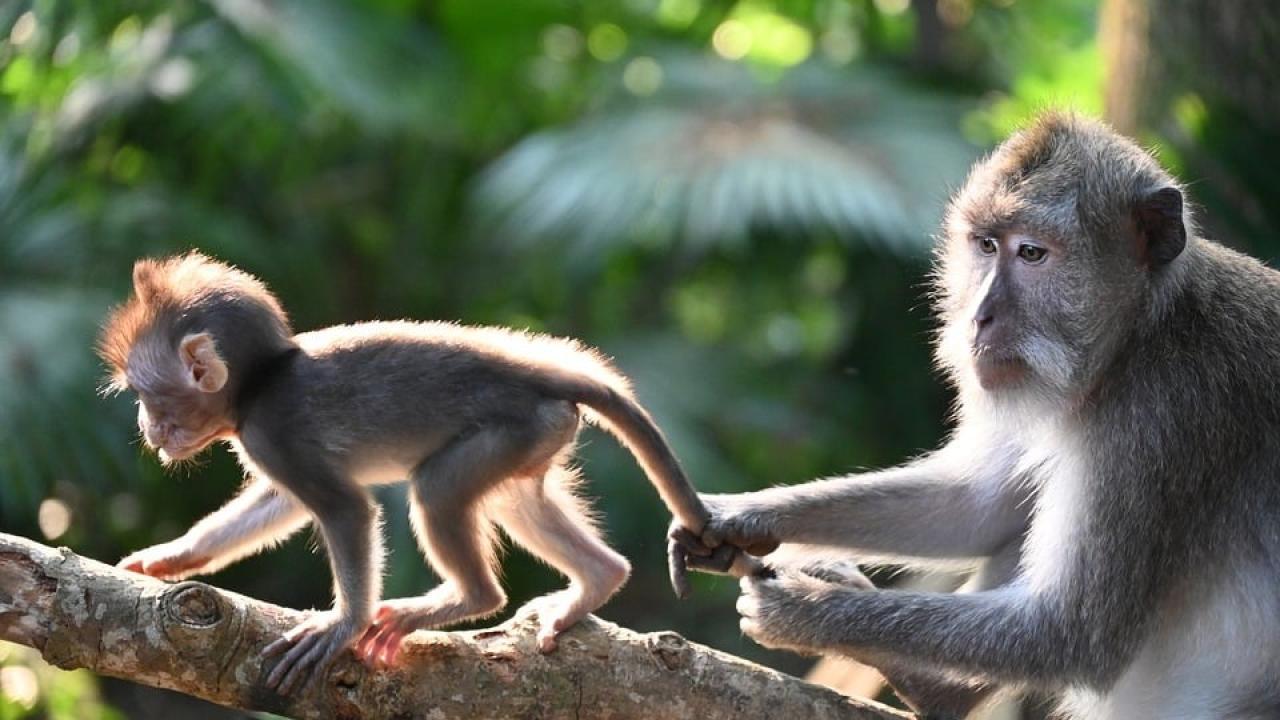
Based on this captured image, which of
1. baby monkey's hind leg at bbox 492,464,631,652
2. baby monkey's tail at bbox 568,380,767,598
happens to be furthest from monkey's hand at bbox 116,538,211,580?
baby monkey's tail at bbox 568,380,767,598

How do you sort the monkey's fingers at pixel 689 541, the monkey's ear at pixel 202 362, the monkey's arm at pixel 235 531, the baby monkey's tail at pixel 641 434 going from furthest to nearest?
the monkey's fingers at pixel 689 541 < the monkey's arm at pixel 235 531 < the baby monkey's tail at pixel 641 434 < the monkey's ear at pixel 202 362

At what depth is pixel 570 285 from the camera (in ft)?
30.6

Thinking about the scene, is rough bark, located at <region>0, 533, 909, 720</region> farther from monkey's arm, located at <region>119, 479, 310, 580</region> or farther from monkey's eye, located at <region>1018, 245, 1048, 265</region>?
monkey's eye, located at <region>1018, 245, 1048, 265</region>

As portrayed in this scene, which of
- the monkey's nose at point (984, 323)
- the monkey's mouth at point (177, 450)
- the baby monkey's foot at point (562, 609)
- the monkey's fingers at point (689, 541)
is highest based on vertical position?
the monkey's nose at point (984, 323)

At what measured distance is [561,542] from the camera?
14.7 ft

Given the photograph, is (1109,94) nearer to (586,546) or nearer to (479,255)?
(479,255)

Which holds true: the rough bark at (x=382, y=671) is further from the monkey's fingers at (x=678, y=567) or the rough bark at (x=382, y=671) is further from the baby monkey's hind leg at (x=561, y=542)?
the monkey's fingers at (x=678, y=567)

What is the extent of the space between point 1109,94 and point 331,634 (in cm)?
562

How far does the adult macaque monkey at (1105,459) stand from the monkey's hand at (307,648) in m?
1.06

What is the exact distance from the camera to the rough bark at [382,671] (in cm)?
393

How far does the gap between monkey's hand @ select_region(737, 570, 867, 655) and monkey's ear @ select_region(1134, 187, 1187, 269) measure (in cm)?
123

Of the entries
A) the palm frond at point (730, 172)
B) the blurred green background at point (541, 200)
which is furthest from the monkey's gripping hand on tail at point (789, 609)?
the palm frond at point (730, 172)

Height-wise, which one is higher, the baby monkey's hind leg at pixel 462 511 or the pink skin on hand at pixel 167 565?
the baby monkey's hind leg at pixel 462 511

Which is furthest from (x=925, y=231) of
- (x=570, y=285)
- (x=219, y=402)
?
(x=219, y=402)
